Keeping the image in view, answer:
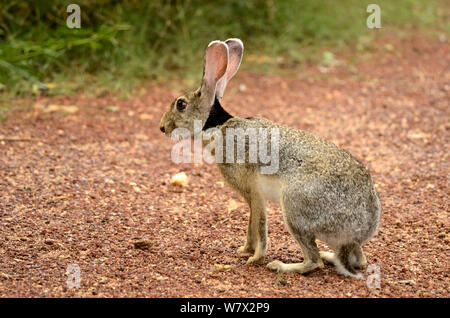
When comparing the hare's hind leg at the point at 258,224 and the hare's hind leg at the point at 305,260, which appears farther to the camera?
the hare's hind leg at the point at 258,224

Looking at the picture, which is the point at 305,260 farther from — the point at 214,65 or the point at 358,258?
the point at 214,65

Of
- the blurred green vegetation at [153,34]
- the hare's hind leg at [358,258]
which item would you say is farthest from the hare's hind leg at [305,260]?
the blurred green vegetation at [153,34]

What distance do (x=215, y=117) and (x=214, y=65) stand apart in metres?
0.41

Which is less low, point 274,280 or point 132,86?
point 132,86

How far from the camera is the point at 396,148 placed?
715 cm

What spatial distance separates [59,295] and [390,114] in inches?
215

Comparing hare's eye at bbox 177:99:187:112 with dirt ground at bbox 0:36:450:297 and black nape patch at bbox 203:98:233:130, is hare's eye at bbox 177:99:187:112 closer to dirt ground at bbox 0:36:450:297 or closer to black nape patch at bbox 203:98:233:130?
black nape patch at bbox 203:98:233:130

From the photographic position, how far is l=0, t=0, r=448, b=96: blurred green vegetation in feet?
27.0

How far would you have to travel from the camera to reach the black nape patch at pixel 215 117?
5062 mm

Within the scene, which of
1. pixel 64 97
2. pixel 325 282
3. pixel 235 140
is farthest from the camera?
pixel 64 97

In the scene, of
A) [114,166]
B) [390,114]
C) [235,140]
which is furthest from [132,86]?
[235,140]

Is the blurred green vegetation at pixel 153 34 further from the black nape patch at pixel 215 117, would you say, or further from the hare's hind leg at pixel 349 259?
the hare's hind leg at pixel 349 259

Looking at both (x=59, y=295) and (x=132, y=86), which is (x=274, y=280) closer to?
(x=59, y=295)

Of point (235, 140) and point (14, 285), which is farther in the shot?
point (235, 140)
